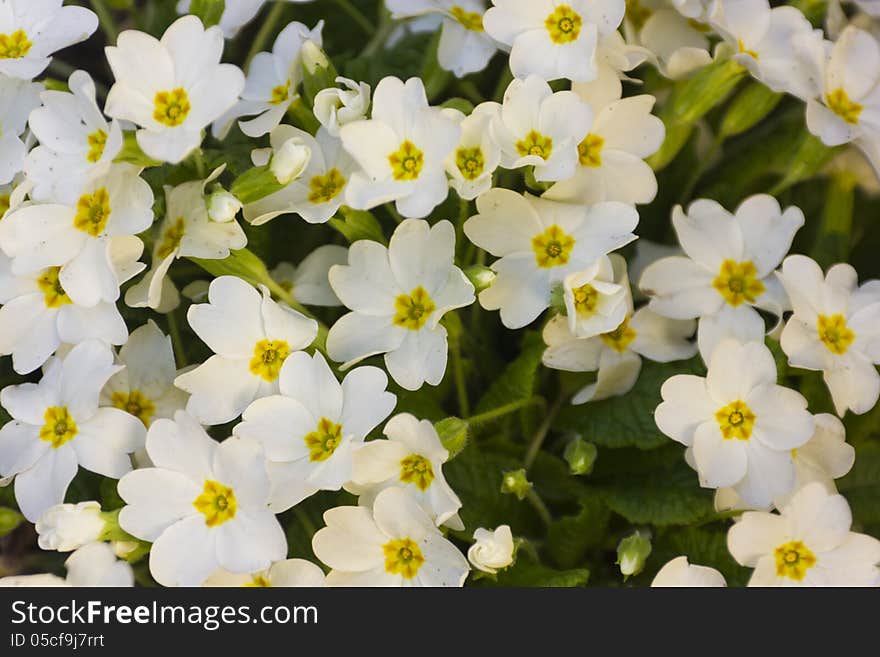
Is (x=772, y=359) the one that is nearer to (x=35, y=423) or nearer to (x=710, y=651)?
(x=710, y=651)

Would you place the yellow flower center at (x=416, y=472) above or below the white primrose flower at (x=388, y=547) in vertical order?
above

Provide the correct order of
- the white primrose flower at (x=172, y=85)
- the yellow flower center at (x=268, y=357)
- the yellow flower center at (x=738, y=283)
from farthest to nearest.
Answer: the yellow flower center at (x=738, y=283), the yellow flower center at (x=268, y=357), the white primrose flower at (x=172, y=85)

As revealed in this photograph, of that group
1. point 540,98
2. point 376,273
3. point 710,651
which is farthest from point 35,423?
point 710,651

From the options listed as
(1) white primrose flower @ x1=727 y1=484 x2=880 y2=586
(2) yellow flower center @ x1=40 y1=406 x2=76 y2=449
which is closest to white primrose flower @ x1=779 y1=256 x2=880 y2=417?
(1) white primrose flower @ x1=727 y1=484 x2=880 y2=586

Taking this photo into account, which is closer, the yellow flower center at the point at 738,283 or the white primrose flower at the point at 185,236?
the white primrose flower at the point at 185,236

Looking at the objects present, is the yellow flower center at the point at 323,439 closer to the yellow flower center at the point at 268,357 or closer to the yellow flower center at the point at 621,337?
the yellow flower center at the point at 268,357

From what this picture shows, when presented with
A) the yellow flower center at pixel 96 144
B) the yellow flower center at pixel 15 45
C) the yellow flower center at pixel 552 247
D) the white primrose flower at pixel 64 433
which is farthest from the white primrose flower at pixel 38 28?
the yellow flower center at pixel 552 247
